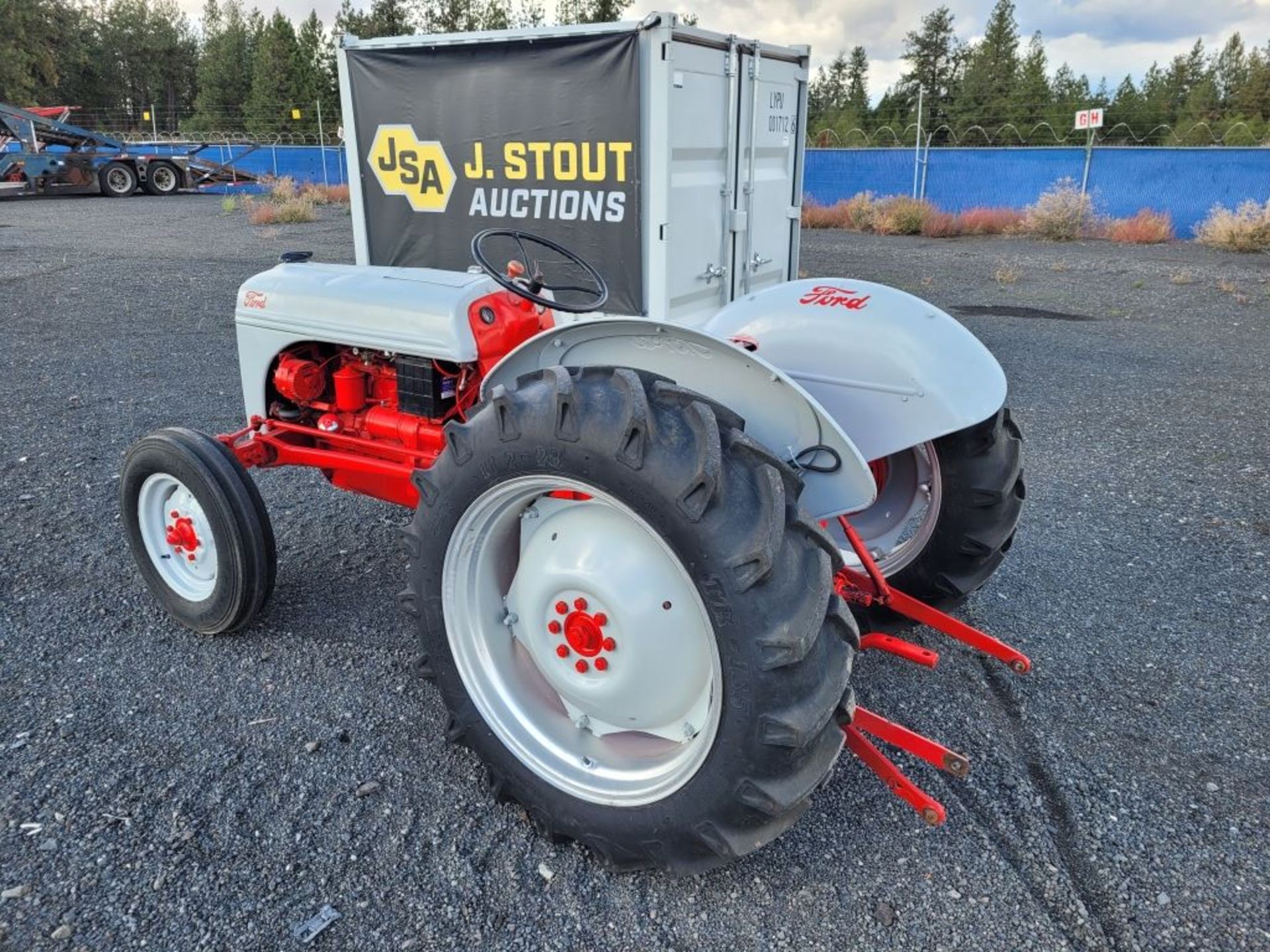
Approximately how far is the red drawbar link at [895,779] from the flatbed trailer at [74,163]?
2664 centimetres

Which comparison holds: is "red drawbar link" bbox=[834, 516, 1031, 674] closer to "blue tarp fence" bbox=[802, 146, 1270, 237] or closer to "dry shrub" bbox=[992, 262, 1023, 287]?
"dry shrub" bbox=[992, 262, 1023, 287]

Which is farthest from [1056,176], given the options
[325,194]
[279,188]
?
[279,188]

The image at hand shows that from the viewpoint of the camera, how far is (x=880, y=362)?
2.68 meters

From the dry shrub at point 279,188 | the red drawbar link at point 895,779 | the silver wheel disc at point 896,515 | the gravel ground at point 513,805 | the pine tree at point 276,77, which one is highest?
the pine tree at point 276,77

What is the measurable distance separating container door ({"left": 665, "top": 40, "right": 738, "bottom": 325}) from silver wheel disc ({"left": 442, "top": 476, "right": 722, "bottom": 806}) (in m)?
3.87

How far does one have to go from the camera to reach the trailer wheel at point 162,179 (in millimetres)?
24688

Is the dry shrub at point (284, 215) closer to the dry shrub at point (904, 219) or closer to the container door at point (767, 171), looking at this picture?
the dry shrub at point (904, 219)

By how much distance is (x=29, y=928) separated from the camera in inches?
82.0

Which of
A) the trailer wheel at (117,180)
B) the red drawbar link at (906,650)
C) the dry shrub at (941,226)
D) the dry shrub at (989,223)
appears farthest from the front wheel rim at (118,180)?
the red drawbar link at (906,650)

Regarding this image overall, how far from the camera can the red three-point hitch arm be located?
84.2 inches

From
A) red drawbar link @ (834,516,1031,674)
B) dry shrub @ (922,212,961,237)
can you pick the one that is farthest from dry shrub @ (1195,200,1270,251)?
red drawbar link @ (834,516,1031,674)

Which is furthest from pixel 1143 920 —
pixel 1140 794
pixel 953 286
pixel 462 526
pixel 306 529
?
pixel 953 286

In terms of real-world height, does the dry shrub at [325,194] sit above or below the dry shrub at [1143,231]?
above

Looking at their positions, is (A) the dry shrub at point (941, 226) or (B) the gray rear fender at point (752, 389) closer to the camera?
(B) the gray rear fender at point (752, 389)
